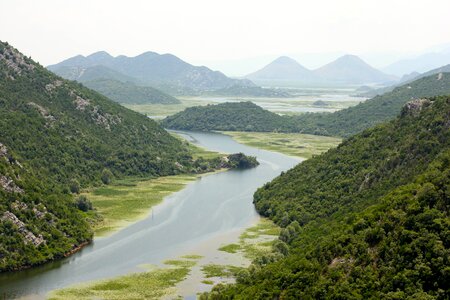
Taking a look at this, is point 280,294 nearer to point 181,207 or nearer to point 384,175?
point 384,175

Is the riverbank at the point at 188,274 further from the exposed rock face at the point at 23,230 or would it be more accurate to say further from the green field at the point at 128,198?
the green field at the point at 128,198

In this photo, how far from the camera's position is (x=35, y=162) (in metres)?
134

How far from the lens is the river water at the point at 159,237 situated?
269 ft

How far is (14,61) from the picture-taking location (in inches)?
7062

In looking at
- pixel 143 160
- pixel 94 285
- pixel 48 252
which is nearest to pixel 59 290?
pixel 94 285

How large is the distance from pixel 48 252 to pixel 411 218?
179ft

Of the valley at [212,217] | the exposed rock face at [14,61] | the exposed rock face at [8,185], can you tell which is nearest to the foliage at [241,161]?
the valley at [212,217]

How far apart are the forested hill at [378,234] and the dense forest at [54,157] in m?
33.1

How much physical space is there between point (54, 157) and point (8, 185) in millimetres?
44741

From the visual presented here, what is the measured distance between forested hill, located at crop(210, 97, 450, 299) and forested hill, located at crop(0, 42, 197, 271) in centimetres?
3340

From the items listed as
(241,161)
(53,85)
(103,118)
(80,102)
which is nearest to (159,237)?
(241,161)

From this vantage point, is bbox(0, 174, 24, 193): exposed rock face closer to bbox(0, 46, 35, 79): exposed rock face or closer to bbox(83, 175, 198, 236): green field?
bbox(83, 175, 198, 236): green field

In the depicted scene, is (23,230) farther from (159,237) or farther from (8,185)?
(159,237)

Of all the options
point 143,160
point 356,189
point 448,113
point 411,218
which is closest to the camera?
point 411,218
